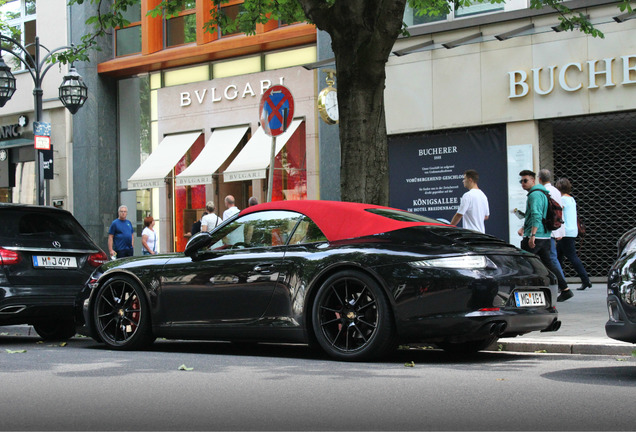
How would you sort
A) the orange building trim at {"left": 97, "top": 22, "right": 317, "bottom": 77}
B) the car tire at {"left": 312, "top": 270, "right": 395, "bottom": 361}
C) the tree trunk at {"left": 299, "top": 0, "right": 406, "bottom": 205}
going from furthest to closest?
the orange building trim at {"left": 97, "top": 22, "right": 317, "bottom": 77}
the tree trunk at {"left": 299, "top": 0, "right": 406, "bottom": 205}
the car tire at {"left": 312, "top": 270, "right": 395, "bottom": 361}

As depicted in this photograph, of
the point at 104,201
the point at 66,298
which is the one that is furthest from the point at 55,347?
the point at 104,201

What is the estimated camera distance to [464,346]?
8.66 m

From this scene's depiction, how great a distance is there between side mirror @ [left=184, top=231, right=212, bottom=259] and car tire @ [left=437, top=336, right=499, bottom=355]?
2281mm

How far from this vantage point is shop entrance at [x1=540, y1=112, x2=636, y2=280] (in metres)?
17.5

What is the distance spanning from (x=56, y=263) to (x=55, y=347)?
1030 millimetres

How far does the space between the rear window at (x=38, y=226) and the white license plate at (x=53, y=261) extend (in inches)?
9.6

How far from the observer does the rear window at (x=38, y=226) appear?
10453mm

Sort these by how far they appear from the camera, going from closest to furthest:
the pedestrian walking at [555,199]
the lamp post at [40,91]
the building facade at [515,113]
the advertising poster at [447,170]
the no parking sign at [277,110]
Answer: the no parking sign at [277,110] < the pedestrian walking at [555,199] < the building facade at [515,113] < the advertising poster at [447,170] < the lamp post at [40,91]

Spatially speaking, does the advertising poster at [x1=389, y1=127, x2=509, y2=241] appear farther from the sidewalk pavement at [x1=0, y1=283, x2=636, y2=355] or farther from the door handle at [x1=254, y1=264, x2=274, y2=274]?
the door handle at [x1=254, y1=264, x2=274, y2=274]

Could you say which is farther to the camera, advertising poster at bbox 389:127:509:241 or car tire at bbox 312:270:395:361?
advertising poster at bbox 389:127:509:241

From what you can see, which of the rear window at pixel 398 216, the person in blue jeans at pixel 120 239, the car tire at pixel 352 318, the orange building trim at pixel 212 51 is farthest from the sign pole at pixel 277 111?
the orange building trim at pixel 212 51

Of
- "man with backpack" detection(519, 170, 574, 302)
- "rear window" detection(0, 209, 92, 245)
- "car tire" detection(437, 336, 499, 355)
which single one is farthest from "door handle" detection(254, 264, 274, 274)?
"man with backpack" detection(519, 170, 574, 302)

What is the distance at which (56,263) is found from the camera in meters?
10.6

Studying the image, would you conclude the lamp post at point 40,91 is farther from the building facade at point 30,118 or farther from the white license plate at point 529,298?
the white license plate at point 529,298
